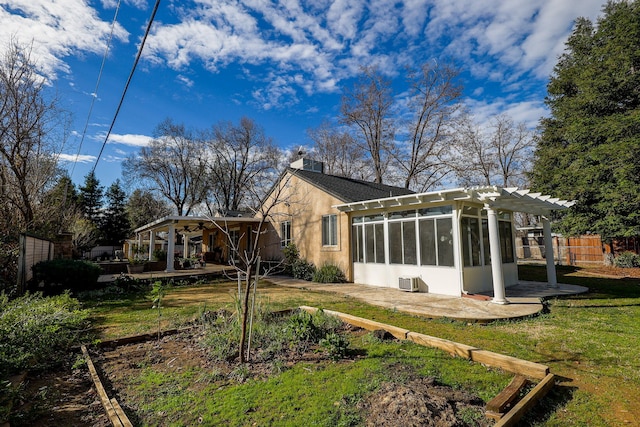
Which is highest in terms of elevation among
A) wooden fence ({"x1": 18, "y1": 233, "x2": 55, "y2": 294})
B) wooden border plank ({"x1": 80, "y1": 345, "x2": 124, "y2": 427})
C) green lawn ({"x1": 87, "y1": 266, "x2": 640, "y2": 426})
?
wooden fence ({"x1": 18, "y1": 233, "x2": 55, "y2": 294})

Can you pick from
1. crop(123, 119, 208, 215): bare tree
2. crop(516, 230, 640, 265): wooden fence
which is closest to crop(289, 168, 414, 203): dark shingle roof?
crop(516, 230, 640, 265): wooden fence

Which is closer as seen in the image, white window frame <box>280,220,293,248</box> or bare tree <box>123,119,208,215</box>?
white window frame <box>280,220,293,248</box>

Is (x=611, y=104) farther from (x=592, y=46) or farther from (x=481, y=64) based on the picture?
(x=481, y=64)

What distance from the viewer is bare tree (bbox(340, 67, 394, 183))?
997 inches

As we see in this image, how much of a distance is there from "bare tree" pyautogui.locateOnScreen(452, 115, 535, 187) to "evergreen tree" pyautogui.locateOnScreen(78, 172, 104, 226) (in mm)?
40246

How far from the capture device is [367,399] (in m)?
3.05

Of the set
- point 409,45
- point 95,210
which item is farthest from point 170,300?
point 95,210

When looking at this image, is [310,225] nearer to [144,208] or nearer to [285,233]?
[285,233]

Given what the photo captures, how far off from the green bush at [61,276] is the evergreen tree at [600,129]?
25294 mm

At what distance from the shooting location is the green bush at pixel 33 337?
148 inches

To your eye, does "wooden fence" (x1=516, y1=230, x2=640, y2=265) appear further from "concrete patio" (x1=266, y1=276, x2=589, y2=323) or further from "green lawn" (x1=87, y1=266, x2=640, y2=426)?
"concrete patio" (x1=266, y1=276, x2=589, y2=323)

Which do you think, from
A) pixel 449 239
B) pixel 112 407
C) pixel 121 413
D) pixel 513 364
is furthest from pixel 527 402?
pixel 449 239

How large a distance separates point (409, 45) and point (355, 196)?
8852 mm

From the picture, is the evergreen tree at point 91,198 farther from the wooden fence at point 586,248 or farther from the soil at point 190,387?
the wooden fence at point 586,248
